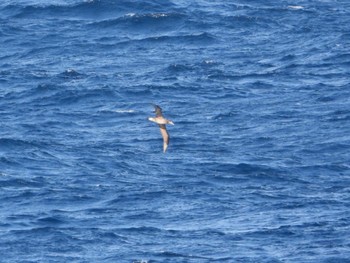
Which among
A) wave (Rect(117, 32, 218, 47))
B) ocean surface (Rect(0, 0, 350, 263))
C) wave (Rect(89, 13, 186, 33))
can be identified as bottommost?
ocean surface (Rect(0, 0, 350, 263))

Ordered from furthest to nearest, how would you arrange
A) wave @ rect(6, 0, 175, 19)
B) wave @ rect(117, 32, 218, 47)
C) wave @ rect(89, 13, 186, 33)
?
1. wave @ rect(6, 0, 175, 19)
2. wave @ rect(89, 13, 186, 33)
3. wave @ rect(117, 32, 218, 47)

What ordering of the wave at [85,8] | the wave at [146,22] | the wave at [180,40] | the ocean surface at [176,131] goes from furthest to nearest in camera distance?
the wave at [85,8] → the wave at [146,22] → the wave at [180,40] → the ocean surface at [176,131]

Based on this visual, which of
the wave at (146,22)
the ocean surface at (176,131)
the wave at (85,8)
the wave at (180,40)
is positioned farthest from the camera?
the wave at (85,8)

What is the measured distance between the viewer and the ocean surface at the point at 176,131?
227 ft

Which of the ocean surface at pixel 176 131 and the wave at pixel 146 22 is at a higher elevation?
the wave at pixel 146 22

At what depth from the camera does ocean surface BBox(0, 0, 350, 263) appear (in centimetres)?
6912

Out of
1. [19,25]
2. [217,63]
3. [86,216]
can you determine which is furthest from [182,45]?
[86,216]

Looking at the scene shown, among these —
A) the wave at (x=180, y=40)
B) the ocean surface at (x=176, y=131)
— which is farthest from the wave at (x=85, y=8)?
the wave at (x=180, y=40)

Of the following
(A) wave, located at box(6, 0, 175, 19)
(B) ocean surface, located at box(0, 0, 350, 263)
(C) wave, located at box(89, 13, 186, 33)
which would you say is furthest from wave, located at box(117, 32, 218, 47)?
(A) wave, located at box(6, 0, 175, 19)

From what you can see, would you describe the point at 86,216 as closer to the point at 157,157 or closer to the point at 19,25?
the point at 157,157

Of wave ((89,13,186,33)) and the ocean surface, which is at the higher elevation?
wave ((89,13,186,33))

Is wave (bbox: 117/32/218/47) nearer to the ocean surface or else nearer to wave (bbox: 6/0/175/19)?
the ocean surface

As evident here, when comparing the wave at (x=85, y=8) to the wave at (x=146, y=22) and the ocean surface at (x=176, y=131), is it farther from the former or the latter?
the wave at (x=146, y=22)

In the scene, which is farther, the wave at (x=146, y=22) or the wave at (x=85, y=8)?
the wave at (x=85, y=8)
